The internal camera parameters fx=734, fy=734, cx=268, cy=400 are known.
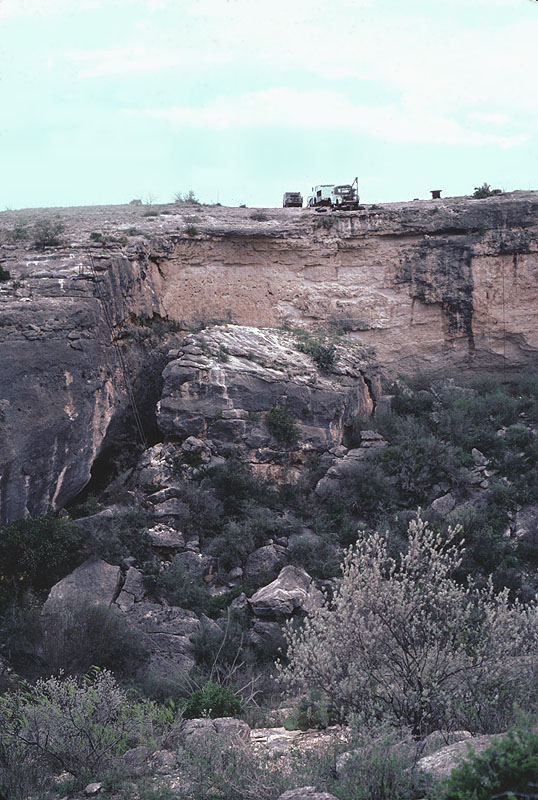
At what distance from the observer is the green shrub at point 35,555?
13.5 meters

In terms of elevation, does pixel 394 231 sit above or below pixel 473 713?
above

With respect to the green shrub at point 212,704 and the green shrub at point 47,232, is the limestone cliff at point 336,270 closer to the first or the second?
the green shrub at point 47,232

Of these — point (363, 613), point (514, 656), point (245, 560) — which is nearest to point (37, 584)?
point (245, 560)

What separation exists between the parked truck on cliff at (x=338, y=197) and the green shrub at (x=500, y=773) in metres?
19.9

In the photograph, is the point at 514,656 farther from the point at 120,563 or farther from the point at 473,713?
the point at 120,563

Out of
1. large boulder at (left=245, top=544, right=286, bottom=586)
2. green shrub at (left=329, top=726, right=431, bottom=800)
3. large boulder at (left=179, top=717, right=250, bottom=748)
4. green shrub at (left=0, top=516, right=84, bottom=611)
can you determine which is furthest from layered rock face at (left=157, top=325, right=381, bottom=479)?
green shrub at (left=329, top=726, right=431, bottom=800)

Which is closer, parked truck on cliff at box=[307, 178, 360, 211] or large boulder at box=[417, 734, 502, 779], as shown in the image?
large boulder at box=[417, 734, 502, 779]

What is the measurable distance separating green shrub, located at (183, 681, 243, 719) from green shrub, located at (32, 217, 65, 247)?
1300 cm

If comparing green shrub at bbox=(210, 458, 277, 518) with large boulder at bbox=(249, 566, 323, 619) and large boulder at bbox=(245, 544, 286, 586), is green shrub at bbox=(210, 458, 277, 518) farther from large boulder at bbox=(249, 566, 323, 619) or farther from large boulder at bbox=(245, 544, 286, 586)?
large boulder at bbox=(249, 566, 323, 619)

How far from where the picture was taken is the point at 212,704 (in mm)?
9867

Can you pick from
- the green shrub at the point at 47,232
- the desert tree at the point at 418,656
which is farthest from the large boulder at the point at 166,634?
the green shrub at the point at 47,232

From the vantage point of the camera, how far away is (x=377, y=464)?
58.4 feet

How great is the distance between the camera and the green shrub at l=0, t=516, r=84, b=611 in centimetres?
1348

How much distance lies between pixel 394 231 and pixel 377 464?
828 cm
